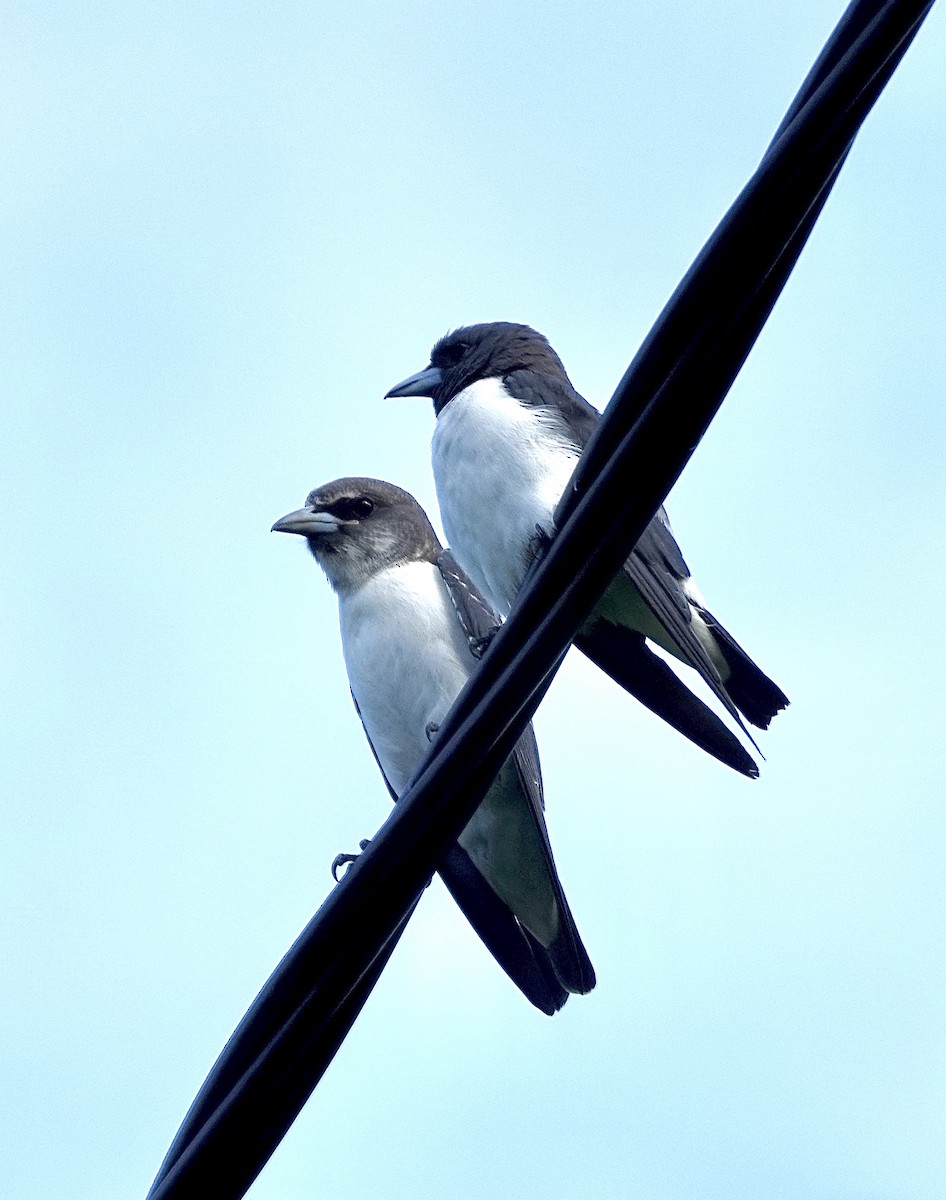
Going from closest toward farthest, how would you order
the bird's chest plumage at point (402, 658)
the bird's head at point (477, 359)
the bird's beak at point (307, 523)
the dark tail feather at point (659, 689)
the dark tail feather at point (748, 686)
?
the dark tail feather at point (659, 689) → the dark tail feather at point (748, 686) → the bird's chest plumage at point (402, 658) → the bird's head at point (477, 359) → the bird's beak at point (307, 523)

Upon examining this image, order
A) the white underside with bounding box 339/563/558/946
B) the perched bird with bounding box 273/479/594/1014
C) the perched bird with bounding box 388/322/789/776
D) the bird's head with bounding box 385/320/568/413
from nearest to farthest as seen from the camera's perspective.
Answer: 1. the perched bird with bounding box 388/322/789/776
2. the perched bird with bounding box 273/479/594/1014
3. the white underside with bounding box 339/563/558/946
4. the bird's head with bounding box 385/320/568/413

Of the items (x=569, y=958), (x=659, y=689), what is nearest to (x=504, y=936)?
(x=569, y=958)

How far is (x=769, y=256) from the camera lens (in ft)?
7.78

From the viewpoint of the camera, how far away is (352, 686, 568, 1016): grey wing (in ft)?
19.0

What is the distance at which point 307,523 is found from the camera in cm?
697

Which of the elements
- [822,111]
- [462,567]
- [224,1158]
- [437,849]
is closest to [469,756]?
[437,849]

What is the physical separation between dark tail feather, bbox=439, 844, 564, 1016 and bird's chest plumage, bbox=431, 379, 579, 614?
1.06 m

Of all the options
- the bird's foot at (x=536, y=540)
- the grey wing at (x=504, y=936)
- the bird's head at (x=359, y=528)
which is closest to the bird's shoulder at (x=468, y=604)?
the bird's head at (x=359, y=528)

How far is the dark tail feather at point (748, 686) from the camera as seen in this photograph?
18.5 feet

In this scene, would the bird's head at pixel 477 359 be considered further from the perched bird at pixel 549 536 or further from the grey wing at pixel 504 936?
the grey wing at pixel 504 936

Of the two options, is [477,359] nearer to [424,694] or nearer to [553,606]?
[424,694]

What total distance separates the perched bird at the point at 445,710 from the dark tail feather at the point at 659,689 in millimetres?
476

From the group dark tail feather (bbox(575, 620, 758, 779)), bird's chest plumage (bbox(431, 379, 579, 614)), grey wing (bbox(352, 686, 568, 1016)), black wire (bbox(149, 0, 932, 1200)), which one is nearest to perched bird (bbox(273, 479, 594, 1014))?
grey wing (bbox(352, 686, 568, 1016))

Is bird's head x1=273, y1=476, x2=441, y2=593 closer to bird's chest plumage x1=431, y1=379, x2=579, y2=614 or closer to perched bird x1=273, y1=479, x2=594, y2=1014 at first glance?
perched bird x1=273, y1=479, x2=594, y2=1014
